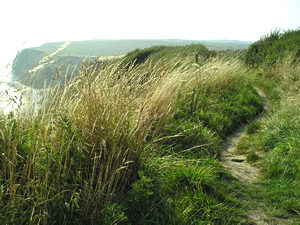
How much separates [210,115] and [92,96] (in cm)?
323

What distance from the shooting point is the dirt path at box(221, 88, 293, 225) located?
254 centimetres

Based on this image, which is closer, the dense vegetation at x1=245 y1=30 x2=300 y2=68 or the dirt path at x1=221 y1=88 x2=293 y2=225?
the dirt path at x1=221 y1=88 x2=293 y2=225

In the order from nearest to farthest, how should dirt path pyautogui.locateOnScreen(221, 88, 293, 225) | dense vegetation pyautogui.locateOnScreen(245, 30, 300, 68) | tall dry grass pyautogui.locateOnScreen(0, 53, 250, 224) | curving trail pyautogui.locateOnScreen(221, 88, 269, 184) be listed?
tall dry grass pyautogui.locateOnScreen(0, 53, 250, 224)
dirt path pyautogui.locateOnScreen(221, 88, 293, 225)
curving trail pyautogui.locateOnScreen(221, 88, 269, 184)
dense vegetation pyautogui.locateOnScreen(245, 30, 300, 68)

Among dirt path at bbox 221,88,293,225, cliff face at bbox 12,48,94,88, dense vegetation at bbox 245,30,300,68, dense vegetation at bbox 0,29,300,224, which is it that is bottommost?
dirt path at bbox 221,88,293,225

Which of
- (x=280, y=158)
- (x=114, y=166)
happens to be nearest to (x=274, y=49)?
(x=280, y=158)

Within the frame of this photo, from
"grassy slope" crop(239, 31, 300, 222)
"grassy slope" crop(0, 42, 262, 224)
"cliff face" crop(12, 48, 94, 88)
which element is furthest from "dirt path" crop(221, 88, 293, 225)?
"cliff face" crop(12, 48, 94, 88)

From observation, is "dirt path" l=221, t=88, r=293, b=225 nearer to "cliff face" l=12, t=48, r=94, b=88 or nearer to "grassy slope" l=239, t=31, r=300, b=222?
"grassy slope" l=239, t=31, r=300, b=222

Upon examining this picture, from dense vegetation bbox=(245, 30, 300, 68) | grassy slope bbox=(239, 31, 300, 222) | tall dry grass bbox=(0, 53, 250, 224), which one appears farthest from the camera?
dense vegetation bbox=(245, 30, 300, 68)

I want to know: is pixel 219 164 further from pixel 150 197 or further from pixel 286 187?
pixel 150 197

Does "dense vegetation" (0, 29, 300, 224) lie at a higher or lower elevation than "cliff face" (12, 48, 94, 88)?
lower

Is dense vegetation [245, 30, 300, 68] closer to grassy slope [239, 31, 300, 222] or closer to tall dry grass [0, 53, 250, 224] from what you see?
grassy slope [239, 31, 300, 222]

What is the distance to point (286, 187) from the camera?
10.1 ft

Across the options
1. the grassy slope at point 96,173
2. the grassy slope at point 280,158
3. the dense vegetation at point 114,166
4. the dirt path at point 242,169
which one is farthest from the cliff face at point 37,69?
the grassy slope at point 280,158

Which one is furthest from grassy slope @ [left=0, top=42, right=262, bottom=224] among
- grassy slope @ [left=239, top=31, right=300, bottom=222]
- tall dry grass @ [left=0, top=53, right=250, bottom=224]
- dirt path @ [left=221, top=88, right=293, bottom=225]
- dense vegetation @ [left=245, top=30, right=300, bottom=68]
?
dense vegetation @ [left=245, top=30, right=300, bottom=68]
